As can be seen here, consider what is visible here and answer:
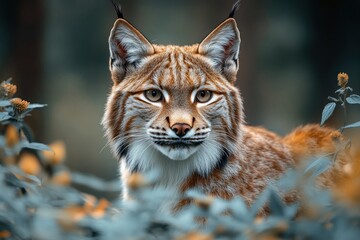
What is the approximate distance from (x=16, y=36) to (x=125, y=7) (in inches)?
100

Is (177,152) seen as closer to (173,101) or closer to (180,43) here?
(173,101)

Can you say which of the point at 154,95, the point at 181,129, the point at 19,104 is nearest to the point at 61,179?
the point at 19,104

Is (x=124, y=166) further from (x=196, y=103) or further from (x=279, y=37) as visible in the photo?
(x=279, y=37)

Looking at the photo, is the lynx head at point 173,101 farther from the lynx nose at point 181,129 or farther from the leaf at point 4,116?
the leaf at point 4,116

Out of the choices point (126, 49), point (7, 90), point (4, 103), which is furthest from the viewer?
point (126, 49)

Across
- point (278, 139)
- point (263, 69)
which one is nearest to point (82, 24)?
point (263, 69)

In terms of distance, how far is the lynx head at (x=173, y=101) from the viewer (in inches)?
161

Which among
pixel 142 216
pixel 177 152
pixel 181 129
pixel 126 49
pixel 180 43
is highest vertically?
pixel 180 43

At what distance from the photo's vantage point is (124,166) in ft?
14.9

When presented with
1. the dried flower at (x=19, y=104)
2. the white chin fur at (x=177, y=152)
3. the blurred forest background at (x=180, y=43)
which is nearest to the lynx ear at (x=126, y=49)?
the white chin fur at (x=177, y=152)

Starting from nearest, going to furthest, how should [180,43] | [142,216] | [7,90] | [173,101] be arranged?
1. [142,216]
2. [7,90]
3. [173,101]
4. [180,43]

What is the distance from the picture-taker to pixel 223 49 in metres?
4.55

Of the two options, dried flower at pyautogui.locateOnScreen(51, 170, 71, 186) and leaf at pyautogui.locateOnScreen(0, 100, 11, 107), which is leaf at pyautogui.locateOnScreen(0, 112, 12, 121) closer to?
leaf at pyautogui.locateOnScreen(0, 100, 11, 107)

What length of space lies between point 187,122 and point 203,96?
1.06ft
